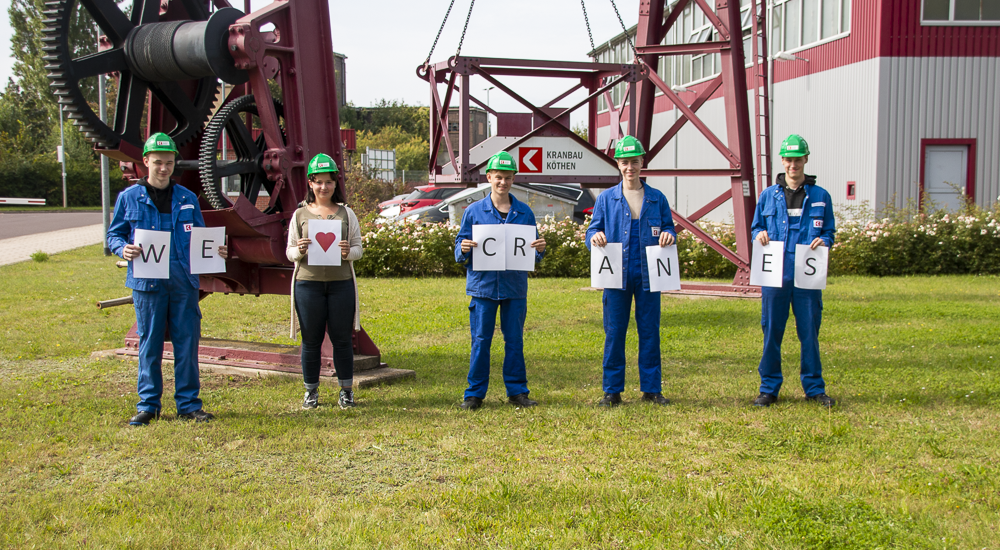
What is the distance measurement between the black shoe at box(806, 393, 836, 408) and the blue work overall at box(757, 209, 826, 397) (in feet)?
0.12

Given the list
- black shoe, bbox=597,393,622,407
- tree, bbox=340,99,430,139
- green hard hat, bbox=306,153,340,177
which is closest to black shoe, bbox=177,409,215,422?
green hard hat, bbox=306,153,340,177

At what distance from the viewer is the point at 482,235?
6.83 metres

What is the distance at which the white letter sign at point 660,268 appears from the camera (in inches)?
265

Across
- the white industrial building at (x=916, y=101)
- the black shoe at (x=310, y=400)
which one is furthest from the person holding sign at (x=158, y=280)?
the white industrial building at (x=916, y=101)

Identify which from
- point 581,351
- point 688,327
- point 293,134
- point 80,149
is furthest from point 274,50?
point 80,149

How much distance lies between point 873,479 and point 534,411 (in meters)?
2.63

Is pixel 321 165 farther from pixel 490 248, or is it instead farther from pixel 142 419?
pixel 142 419

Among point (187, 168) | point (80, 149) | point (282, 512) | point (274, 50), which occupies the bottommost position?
point (282, 512)

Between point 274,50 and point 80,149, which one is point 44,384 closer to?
point 274,50

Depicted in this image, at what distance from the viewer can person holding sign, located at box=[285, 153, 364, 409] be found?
22.2ft

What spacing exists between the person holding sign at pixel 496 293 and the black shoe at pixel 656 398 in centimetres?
92

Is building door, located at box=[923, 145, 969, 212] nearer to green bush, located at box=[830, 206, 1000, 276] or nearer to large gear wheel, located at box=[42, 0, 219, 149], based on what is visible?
green bush, located at box=[830, 206, 1000, 276]

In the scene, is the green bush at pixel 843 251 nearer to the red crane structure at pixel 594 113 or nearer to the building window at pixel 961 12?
the red crane structure at pixel 594 113

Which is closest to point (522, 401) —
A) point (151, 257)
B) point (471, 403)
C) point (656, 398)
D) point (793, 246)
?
point (471, 403)
